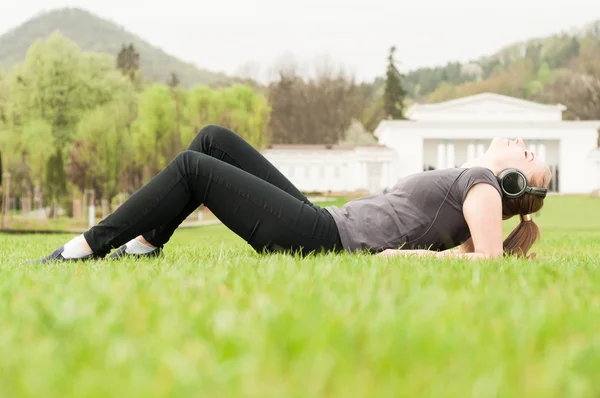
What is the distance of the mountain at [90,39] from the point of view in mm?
157875

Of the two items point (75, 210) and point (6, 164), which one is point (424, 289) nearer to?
point (75, 210)

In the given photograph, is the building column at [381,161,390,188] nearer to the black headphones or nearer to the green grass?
the black headphones

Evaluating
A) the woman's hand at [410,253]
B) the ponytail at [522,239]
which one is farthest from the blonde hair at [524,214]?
the woman's hand at [410,253]

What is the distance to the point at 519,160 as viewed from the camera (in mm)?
4184

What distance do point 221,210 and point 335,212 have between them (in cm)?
73

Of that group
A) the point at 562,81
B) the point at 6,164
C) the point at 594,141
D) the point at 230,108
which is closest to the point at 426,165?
the point at 594,141

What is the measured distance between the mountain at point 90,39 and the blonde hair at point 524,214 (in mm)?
149785

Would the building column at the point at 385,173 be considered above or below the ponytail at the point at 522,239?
below

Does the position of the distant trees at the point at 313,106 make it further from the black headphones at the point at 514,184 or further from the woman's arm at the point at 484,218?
the woman's arm at the point at 484,218

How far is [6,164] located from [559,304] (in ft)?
144

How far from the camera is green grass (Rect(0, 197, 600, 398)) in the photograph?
4.55ft

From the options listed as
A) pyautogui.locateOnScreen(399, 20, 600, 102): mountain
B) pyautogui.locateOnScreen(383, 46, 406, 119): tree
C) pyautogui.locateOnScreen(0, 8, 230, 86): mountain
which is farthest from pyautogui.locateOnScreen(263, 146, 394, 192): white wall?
A: pyautogui.locateOnScreen(0, 8, 230, 86): mountain

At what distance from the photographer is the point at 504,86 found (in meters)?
91.9

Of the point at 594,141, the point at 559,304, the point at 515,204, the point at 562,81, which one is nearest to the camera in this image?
the point at 559,304
